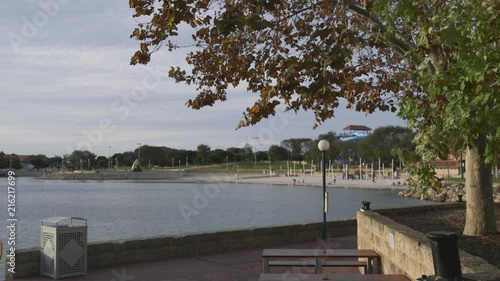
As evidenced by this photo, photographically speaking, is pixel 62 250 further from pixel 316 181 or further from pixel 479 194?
pixel 316 181

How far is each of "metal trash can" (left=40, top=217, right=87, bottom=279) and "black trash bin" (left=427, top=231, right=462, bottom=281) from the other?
598 centimetres

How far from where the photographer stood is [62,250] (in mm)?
8344

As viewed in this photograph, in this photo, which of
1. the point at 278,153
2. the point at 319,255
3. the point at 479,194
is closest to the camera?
the point at 319,255

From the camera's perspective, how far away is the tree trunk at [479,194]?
8.44m

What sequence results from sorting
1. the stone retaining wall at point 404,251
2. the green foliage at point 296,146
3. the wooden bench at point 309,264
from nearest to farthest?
the stone retaining wall at point 404,251 < the wooden bench at point 309,264 < the green foliage at point 296,146

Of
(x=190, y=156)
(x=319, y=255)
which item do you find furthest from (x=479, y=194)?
(x=190, y=156)

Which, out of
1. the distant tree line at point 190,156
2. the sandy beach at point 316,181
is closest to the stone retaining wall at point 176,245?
the sandy beach at point 316,181

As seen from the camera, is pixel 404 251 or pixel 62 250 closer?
pixel 404 251

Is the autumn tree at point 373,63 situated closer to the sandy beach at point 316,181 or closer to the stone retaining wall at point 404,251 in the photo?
the stone retaining wall at point 404,251

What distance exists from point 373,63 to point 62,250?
7010 mm

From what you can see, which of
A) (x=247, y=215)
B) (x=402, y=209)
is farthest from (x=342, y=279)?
(x=247, y=215)

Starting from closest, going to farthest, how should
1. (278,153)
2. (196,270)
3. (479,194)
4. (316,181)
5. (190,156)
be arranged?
(479,194), (196,270), (316,181), (278,153), (190,156)

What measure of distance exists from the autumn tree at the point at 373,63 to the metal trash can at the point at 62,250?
3059mm

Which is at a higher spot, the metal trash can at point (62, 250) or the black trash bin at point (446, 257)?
Result: the black trash bin at point (446, 257)
